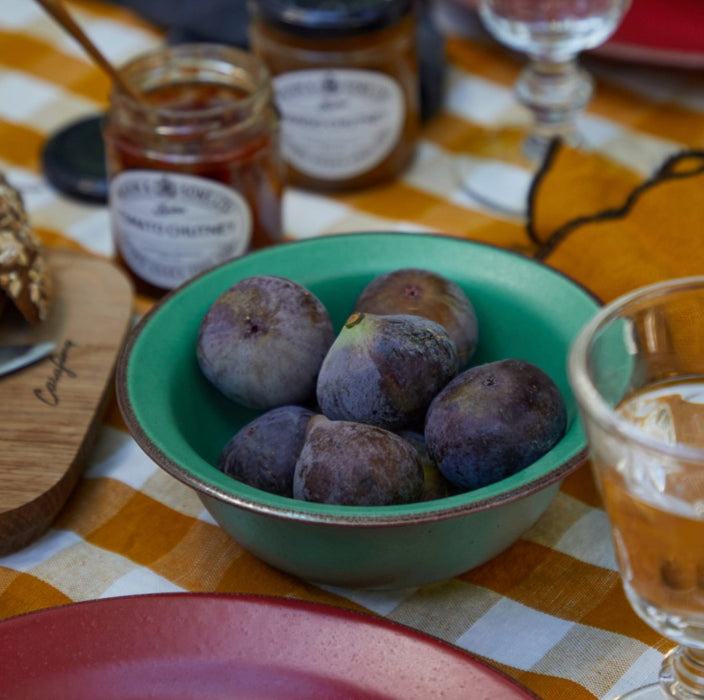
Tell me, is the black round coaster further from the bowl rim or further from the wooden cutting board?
the bowl rim

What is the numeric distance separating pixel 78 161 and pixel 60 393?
12.3 inches

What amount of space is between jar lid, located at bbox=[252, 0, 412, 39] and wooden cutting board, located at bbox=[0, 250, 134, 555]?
213mm

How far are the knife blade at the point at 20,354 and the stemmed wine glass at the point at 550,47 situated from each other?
1.15 ft

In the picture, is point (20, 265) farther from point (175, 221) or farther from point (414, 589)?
point (414, 589)

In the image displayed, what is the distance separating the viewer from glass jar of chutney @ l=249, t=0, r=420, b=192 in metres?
0.73

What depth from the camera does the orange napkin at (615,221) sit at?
606mm

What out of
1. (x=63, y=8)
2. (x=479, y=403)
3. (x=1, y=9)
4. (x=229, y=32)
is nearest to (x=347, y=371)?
(x=479, y=403)

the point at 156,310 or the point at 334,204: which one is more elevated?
the point at 156,310

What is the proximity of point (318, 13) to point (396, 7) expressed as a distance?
0.06m

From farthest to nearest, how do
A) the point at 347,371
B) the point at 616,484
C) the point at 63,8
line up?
the point at 63,8 → the point at 347,371 → the point at 616,484

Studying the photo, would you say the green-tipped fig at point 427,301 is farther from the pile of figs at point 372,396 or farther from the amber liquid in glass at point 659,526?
the amber liquid in glass at point 659,526

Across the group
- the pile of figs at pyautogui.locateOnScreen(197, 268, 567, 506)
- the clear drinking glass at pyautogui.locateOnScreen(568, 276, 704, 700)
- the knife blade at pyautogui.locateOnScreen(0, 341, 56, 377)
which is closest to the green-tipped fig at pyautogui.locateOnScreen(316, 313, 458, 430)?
the pile of figs at pyautogui.locateOnScreen(197, 268, 567, 506)

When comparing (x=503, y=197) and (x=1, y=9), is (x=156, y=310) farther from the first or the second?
(x=1, y=9)

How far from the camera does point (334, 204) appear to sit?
0.80 metres
